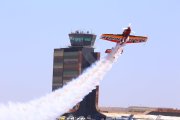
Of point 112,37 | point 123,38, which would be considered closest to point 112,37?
point 112,37

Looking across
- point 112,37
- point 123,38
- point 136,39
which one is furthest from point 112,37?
point 136,39

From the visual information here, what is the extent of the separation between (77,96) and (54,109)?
720cm

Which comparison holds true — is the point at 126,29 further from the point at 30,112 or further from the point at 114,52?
the point at 30,112

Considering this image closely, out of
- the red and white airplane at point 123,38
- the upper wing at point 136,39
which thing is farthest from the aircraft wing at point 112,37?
the upper wing at point 136,39

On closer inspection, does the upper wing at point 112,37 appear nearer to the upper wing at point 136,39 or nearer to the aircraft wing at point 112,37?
the aircraft wing at point 112,37

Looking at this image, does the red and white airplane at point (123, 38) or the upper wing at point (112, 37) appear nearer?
the red and white airplane at point (123, 38)

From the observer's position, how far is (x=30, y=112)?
13838cm

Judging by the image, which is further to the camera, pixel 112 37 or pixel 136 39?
pixel 136 39

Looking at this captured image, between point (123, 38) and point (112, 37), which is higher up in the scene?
point (112, 37)

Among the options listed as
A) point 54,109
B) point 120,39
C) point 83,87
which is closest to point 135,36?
point 120,39

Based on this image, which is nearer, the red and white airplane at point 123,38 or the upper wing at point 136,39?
the red and white airplane at point 123,38

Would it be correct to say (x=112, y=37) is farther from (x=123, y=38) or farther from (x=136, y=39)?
(x=136, y=39)

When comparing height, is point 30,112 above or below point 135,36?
below

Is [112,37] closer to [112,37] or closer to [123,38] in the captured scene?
[112,37]
